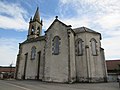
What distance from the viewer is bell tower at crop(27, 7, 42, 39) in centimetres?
3566

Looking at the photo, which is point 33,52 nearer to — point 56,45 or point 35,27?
point 56,45

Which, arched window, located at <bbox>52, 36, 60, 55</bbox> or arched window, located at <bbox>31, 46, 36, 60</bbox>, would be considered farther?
arched window, located at <bbox>31, 46, 36, 60</bbox>

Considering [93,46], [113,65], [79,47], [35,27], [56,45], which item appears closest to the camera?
[56,45]

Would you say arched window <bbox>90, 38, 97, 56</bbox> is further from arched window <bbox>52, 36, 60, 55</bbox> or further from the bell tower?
the bell tower

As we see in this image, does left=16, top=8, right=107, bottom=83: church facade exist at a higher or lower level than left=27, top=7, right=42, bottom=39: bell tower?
lower

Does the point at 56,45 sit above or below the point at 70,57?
above

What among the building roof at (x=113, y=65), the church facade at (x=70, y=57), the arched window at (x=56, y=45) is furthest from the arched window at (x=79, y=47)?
the building roof at (x=113, y=65)

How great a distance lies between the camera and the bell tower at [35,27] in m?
35.7

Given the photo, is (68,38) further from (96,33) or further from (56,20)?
(96,33)

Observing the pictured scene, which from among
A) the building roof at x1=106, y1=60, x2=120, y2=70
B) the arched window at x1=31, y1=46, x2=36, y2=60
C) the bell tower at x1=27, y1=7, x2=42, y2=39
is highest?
the bell tower at x1=27, y1=7, x2=42, y2=39

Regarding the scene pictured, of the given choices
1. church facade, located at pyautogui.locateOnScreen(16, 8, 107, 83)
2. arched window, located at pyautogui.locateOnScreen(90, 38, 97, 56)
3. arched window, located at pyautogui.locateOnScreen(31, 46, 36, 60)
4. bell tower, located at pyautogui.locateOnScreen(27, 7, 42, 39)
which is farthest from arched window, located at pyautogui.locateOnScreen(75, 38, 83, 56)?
bell tower, located at pyautogui.locateOnScreen(27, 7, 42, 39)

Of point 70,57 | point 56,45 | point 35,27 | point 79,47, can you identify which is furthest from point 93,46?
point 35,27

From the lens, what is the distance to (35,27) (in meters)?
35.9

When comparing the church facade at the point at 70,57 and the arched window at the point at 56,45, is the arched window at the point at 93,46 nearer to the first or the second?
the church facade at the point at 70,57
